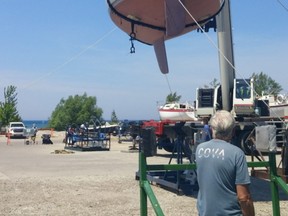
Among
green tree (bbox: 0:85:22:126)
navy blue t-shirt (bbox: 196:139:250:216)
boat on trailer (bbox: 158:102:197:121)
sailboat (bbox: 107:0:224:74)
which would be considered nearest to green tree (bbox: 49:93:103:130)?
green tree (bbox: 0:85:22:126)

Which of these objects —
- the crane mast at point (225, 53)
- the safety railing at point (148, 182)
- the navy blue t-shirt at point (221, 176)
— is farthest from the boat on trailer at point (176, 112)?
the navy blue t-shirt at point (221, 176)

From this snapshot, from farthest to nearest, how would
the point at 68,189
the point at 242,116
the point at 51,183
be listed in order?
1. the point at 242,116
2. the point at 51,183
3. the point at 68,189

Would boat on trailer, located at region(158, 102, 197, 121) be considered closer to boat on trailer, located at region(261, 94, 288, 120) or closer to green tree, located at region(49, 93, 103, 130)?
boat on trailer, located at region(261, 94, 288, 120)

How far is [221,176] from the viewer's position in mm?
3615

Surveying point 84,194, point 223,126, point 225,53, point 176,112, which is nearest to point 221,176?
point 223,126

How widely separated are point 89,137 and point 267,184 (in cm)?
1578

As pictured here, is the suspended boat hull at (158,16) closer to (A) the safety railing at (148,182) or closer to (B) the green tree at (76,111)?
(A) the safety railing at (148,182)

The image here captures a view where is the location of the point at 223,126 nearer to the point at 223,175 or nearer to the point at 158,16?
the point at 223,175

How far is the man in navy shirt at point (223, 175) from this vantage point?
11.6ft

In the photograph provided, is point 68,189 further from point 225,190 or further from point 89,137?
point 89,137

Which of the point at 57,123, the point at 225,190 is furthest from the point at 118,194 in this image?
the point at 57,123

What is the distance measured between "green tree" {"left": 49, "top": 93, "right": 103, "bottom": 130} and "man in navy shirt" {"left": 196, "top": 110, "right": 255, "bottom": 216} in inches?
3143

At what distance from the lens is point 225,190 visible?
3.62 metres

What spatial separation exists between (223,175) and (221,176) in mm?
20
